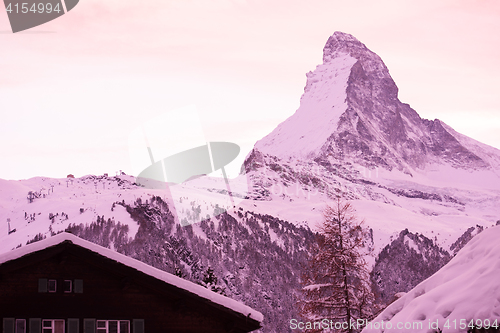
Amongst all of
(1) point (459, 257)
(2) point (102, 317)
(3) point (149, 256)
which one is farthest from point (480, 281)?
(3) point (149, 256)

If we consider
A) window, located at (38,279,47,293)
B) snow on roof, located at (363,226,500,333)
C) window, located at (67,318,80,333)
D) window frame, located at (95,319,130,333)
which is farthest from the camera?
window, located at (38,279,47,293)

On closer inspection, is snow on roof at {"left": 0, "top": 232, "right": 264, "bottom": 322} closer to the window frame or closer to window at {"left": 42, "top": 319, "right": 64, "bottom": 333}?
the window frame

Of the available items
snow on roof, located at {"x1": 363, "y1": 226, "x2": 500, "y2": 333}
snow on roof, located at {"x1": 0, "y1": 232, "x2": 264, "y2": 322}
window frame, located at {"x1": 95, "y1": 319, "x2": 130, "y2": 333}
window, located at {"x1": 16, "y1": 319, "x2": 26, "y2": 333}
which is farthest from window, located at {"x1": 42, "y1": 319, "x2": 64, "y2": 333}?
snow on roof, located at {"x1": 363, "y1": 226, "x2": 500, "y2": 333}

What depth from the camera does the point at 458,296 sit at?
1521 centimetres

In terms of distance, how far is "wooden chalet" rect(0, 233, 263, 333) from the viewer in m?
23.4

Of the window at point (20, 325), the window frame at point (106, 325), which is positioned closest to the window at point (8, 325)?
the window at point (20, 325)

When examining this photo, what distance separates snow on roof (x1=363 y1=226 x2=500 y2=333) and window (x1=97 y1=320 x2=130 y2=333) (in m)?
8.68

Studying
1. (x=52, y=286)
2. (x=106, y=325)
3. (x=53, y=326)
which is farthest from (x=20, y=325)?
(x=106, y=325)

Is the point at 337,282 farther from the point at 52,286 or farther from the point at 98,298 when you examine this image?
the point at 52,286

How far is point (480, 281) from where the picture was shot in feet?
50.4

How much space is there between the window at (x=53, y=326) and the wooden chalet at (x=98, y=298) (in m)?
0.03

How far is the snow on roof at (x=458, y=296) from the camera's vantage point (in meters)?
14.9

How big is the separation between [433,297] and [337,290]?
17.9m

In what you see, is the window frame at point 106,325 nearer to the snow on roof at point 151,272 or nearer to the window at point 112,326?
the window at point 112,326
